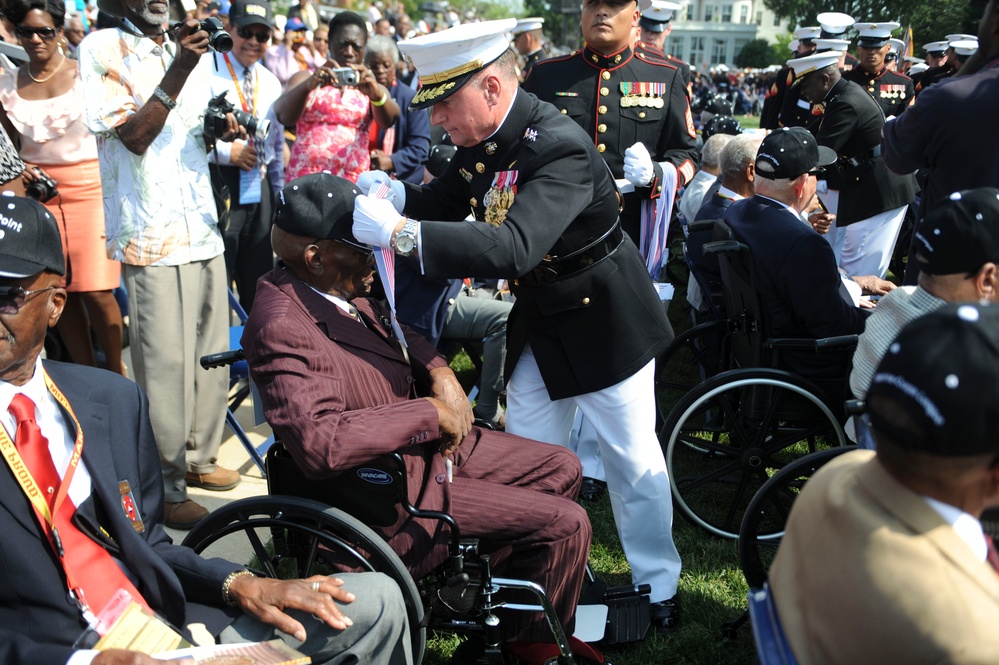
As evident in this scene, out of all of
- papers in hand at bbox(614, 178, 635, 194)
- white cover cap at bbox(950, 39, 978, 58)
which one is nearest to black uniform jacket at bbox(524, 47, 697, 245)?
papers in hand at bbox(614, 178, 635, 194)

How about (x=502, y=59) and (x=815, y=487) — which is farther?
Answer: (x=502, y=59)

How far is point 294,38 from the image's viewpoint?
948 centimetres

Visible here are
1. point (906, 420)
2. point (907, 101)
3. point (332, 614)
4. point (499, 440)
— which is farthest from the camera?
point (907, 101)

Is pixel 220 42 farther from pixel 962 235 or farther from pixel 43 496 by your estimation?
pixel 962 235

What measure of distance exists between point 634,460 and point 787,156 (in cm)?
149

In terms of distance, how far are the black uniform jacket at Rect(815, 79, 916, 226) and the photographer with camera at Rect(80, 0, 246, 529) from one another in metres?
3.97

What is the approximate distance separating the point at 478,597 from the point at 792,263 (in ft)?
6.09

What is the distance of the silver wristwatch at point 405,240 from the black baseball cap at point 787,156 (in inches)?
72.8

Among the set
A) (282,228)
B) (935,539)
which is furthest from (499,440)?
(935,539)

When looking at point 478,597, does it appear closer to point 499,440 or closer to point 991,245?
point 499,440

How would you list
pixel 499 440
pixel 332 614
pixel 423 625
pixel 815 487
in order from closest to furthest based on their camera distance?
1. pixel 815 487
2. pixel 332 614
3. pixel 423 625
4. pixel 499 440

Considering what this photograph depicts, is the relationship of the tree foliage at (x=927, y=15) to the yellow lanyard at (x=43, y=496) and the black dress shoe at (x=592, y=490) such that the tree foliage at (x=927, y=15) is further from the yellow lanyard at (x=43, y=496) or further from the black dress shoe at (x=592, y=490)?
the yellow lanyard at (x=43, y=496)

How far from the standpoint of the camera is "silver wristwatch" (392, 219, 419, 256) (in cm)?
228

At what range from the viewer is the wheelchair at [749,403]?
11.0ft
